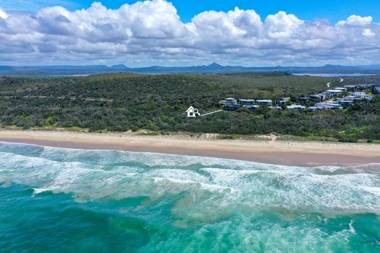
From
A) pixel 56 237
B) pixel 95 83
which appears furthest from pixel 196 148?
pixel 95 83

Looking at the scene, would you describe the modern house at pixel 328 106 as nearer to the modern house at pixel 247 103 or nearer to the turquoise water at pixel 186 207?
the modern house at pixel 247 103

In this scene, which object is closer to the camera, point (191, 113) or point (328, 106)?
point (191, 113)

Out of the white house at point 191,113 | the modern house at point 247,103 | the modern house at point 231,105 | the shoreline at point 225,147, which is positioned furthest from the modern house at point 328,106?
the shoreline at point 225,147

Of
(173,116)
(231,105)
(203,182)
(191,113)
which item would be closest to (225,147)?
(203,182)

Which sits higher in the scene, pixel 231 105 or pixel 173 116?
pixel 231 105

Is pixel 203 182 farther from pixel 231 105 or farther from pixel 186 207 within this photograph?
pixel 231 105

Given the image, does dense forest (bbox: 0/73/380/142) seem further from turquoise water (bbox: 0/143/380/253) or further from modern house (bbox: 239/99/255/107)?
turquoise water (bbox: 0/143/380/253)
